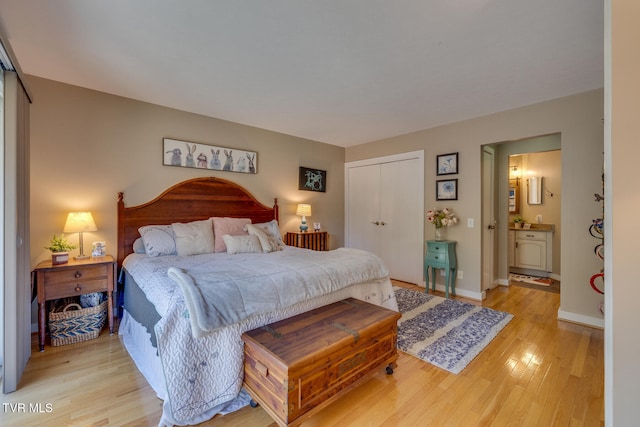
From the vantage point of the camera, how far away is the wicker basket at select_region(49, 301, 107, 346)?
→ 92.4 inches

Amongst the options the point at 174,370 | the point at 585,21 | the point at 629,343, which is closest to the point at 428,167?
the point at 585,21

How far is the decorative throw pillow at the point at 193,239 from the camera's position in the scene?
2.89m

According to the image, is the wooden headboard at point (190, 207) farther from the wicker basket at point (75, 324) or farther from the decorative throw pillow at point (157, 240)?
the wicker basket at point (75, 324)

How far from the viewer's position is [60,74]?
2521 millimetres

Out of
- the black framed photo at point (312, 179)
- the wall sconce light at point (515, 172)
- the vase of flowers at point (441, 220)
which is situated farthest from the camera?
the wall sconce light at point (515, 172)

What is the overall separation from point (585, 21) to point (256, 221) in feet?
12.3

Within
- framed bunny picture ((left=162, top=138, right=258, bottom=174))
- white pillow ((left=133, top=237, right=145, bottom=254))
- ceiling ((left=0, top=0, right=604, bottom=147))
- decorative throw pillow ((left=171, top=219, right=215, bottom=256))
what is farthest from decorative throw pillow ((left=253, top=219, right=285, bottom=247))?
ceiling ((left=0, top=0, right=604, bottom=147))

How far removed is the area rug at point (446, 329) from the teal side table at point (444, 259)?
1.13 ft

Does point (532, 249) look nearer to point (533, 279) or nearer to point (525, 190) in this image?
point (533, 279)

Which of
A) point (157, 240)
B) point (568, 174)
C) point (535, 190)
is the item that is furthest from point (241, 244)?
point (535, 190)

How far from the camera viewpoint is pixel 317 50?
2111 mm

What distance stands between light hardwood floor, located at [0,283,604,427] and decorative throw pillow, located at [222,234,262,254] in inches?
49.6

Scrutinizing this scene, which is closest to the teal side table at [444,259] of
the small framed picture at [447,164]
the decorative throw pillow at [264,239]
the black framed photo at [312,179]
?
the small framed picture at [447,164]

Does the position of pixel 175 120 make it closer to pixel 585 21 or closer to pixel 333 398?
pixel 333 398
